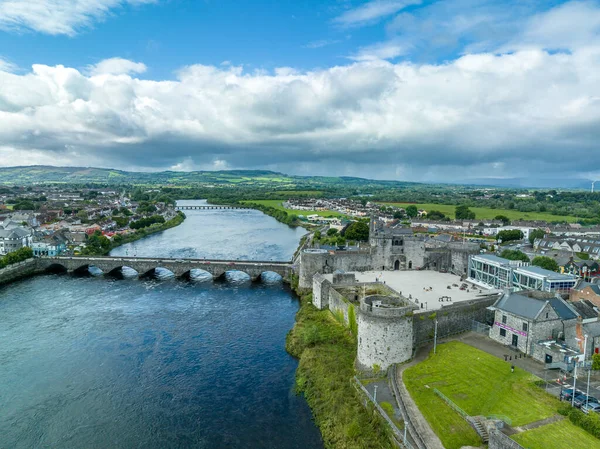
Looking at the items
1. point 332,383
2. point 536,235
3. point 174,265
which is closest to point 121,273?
point 174,265

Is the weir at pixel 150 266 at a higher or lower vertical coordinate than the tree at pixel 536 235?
lower

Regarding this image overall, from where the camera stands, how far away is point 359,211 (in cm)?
15200

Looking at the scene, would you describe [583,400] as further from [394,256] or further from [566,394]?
[394,256]

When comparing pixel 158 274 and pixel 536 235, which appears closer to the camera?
pixel 158 274

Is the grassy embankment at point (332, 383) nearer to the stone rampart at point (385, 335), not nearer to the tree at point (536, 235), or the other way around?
the stone rampart at point (385, 335)

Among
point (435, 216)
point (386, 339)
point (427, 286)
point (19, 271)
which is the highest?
point (435, 216)

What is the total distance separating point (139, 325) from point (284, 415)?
72.6ft

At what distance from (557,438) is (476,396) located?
4732 mm

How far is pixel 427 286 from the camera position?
44.8 meters

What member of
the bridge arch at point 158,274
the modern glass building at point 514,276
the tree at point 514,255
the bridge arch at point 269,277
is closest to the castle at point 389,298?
the modern glass building at point 514,276

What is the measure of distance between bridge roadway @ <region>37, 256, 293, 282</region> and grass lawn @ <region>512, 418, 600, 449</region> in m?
41.2

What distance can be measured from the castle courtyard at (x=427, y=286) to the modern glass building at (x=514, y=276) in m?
1.74

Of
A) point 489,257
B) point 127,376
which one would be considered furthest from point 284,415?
point 489,257

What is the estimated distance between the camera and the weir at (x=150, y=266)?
60500 millimetres
